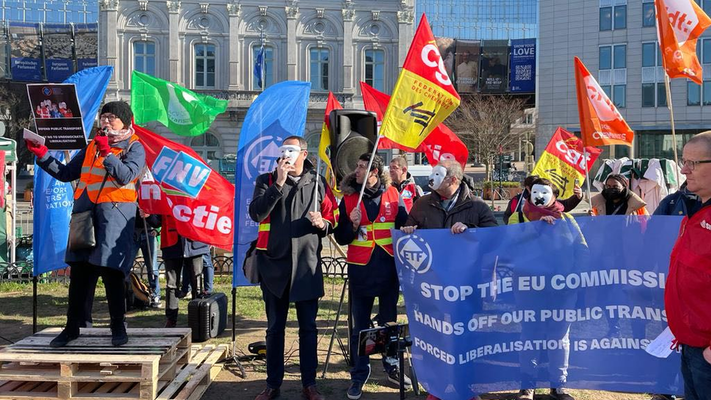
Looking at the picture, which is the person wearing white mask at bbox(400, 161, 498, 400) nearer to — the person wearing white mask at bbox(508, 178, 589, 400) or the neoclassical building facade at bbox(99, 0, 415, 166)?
the person wearing white mask at bbox(508, 178, 589, 400)

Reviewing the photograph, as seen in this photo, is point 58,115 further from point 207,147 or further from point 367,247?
point 207,147

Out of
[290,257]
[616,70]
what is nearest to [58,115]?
[290,257]

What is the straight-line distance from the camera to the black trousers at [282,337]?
579 cm

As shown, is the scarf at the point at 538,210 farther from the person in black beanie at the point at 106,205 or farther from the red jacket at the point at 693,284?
the person in black beanie at the point at 106,205

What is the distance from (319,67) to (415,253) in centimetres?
4229

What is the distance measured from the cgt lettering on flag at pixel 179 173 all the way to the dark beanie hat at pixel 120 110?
202 centimetres

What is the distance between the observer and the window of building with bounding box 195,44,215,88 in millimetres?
45625

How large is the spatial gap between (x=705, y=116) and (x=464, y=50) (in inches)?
736

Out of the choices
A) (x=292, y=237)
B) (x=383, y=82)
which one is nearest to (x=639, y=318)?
(x=292, y=237)

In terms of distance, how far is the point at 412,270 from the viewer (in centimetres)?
541

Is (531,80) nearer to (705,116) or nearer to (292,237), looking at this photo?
(705,116)

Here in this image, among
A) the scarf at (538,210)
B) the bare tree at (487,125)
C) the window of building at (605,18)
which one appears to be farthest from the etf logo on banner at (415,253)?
the window of building at (605,18)

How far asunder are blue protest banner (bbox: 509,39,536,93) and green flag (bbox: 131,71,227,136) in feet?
166

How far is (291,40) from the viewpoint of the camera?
45.8 meters
